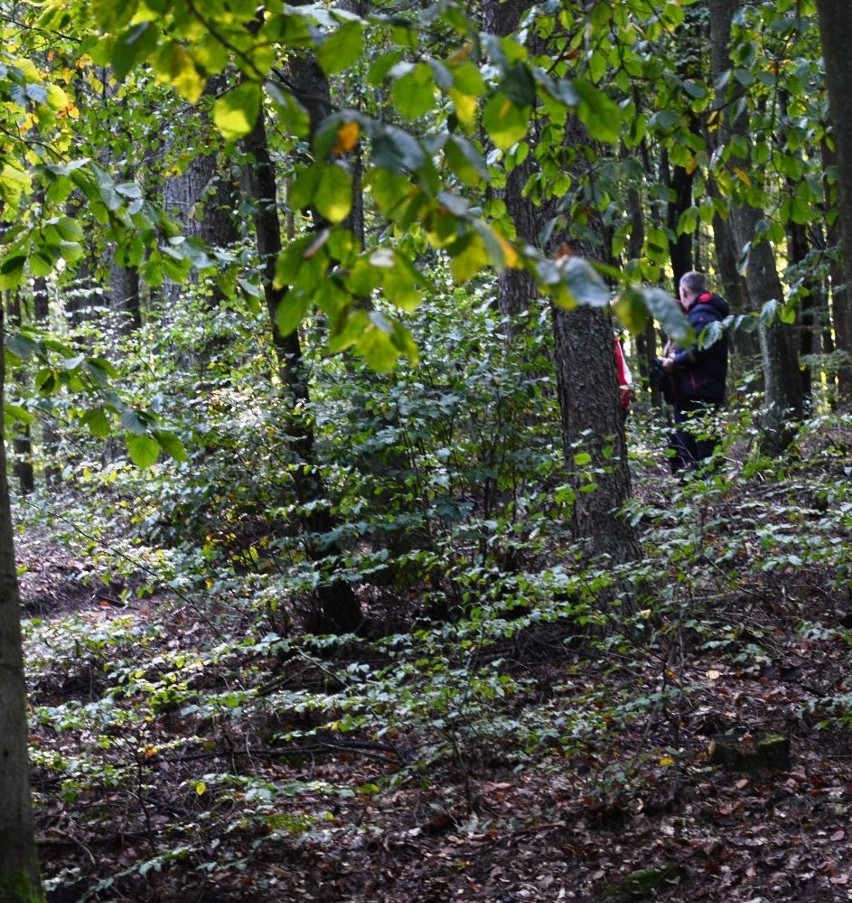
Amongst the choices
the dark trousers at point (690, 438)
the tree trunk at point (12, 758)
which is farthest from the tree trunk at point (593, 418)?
the tree trunk at point (12, 758)

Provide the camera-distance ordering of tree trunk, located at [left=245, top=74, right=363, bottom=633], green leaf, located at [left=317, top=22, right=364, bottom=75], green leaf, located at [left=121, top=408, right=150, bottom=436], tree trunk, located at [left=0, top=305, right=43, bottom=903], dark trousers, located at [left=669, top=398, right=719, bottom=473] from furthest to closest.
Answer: tree trunk, located at [left=245, top=74, right=363, bottom=633] → dark trousers, located at [left=669, top=398, right=719, bottom=473] → green leaf, located at [left=121, top=408, right=150, bottom=436] → tree trunk, located at [left=0, top=305, right=43, bottom=903] → green leaf, located at [left=317, top=22, right=364, bottom=75]

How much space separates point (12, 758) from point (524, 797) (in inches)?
134

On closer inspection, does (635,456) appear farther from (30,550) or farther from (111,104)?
(30,550)

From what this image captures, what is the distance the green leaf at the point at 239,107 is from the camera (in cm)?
220

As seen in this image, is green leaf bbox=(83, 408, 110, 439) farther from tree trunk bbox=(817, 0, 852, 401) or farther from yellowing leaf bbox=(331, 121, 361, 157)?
tree trunk bbox=(817, 0, 852, 401)

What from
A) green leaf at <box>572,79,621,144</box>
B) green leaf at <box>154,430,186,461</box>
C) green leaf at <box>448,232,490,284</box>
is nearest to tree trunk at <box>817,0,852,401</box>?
green leaf at <box>572,79,621,144</box>

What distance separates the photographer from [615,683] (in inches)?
257

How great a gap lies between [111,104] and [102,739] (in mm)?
5448

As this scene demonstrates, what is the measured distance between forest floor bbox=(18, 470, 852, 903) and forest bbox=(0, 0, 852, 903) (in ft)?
0.09

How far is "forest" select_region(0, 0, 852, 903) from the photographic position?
227cm

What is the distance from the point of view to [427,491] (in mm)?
8086

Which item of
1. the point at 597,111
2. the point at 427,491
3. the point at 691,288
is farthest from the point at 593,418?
the point at 597,111

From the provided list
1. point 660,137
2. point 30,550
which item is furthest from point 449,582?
point 30,550

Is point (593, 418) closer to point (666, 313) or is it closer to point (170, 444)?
point (170, 444)
